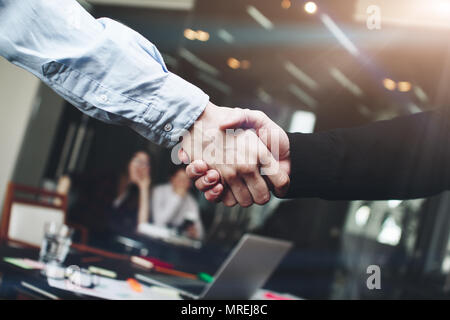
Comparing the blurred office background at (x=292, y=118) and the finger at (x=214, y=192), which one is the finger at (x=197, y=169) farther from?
A: the blurred office background at (x=292, y=118)

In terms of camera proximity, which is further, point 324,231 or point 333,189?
point 324,231

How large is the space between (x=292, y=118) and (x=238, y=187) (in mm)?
731

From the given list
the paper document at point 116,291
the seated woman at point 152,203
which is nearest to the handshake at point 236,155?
the paper document at point 116,291

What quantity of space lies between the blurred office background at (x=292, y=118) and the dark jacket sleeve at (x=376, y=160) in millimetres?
614

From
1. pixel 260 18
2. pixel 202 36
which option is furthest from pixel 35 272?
pixel 202 36

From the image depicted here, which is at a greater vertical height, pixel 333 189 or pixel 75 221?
pixel 333 189

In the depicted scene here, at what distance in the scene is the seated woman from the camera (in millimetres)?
3518

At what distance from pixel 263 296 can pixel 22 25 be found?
3.07 feet

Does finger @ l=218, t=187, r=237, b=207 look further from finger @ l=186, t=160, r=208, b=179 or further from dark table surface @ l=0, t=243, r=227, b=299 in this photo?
dark table surface @ l=0, t=243, r=227, b=299

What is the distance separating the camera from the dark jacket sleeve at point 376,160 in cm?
104

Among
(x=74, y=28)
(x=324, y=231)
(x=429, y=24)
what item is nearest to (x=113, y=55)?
(x=74, y=28)

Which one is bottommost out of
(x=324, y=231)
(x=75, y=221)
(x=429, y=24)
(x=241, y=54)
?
(x=75, y=221)

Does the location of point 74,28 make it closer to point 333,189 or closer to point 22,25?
point 22,25

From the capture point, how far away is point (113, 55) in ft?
3.13
